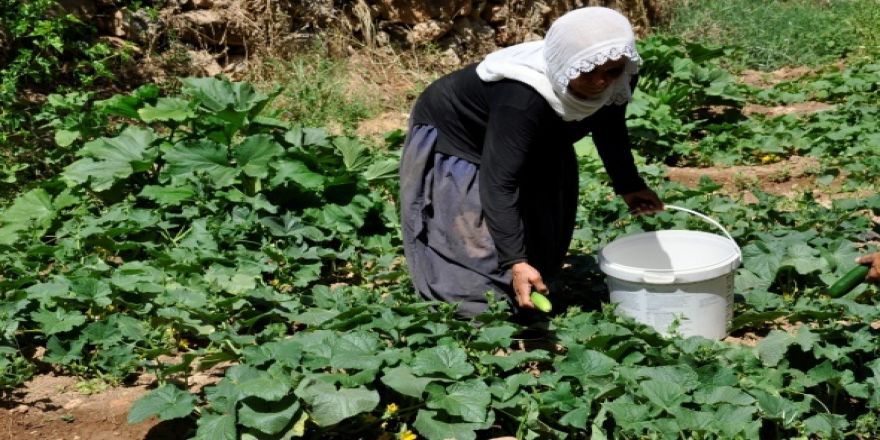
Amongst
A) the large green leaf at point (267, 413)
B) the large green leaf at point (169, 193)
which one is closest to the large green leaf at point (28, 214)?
the large green leaf at point (169, 193)

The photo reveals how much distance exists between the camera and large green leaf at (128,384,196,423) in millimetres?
3027

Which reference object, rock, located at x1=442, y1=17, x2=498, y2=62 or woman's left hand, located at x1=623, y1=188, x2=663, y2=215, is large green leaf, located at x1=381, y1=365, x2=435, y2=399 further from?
rock, located at x1=442, y1=17, x2=498, y2=62

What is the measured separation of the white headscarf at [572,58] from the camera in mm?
3367

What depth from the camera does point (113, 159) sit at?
535 centimetres

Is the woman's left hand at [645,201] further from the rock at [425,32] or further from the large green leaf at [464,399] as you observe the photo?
the rock at [425,32]

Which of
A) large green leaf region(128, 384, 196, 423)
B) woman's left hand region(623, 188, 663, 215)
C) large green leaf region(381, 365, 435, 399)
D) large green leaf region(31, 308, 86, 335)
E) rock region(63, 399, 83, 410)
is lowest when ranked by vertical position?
rock region(63, 399, 83, 410)

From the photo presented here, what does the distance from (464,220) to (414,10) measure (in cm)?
486

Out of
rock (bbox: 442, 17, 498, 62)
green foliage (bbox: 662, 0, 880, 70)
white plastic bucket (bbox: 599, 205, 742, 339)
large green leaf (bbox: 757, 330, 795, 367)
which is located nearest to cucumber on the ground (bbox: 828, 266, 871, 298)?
large green leaf (bbox: 757, 330, 795, 367)

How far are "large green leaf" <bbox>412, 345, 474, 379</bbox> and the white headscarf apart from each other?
93 cm

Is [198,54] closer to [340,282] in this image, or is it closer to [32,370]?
[340,282]

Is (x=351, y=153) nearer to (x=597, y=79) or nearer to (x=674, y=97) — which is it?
(x=597, y=79)

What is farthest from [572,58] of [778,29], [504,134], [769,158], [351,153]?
[778,29]

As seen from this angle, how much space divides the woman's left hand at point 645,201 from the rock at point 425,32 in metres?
4.63

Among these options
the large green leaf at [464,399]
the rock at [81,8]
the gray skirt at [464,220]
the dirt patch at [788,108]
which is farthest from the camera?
the dirt patch at [788,108]
